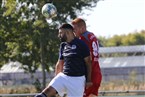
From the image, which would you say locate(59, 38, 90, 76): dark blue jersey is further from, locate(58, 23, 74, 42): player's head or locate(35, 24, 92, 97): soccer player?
locate(58, 23, 74, 42): player's head

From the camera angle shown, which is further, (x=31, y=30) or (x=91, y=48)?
(x=31, y=30)

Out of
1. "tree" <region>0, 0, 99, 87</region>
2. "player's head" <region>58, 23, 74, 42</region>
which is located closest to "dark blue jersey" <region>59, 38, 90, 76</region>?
"player's head" <region>58, 23, 74, 42</region>

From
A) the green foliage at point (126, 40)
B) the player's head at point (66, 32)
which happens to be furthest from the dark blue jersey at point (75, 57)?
the green foliage at point (126, 40)

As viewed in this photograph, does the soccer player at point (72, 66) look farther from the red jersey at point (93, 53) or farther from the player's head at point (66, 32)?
the red jersey at point (93, 53)

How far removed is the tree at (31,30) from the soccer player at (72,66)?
65.2 ft

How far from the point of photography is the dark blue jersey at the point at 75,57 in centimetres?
1038

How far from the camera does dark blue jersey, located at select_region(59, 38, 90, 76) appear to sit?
10375mm

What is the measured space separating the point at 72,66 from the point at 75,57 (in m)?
0.18

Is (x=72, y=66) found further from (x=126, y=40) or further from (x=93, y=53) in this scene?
(x=126, y=40)

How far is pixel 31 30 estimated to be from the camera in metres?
31.1

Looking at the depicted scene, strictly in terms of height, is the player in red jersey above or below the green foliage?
above

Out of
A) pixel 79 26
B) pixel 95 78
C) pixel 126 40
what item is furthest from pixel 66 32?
pixel 126 40

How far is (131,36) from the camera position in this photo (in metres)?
125

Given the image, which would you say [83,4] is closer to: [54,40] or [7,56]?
[54,40]
